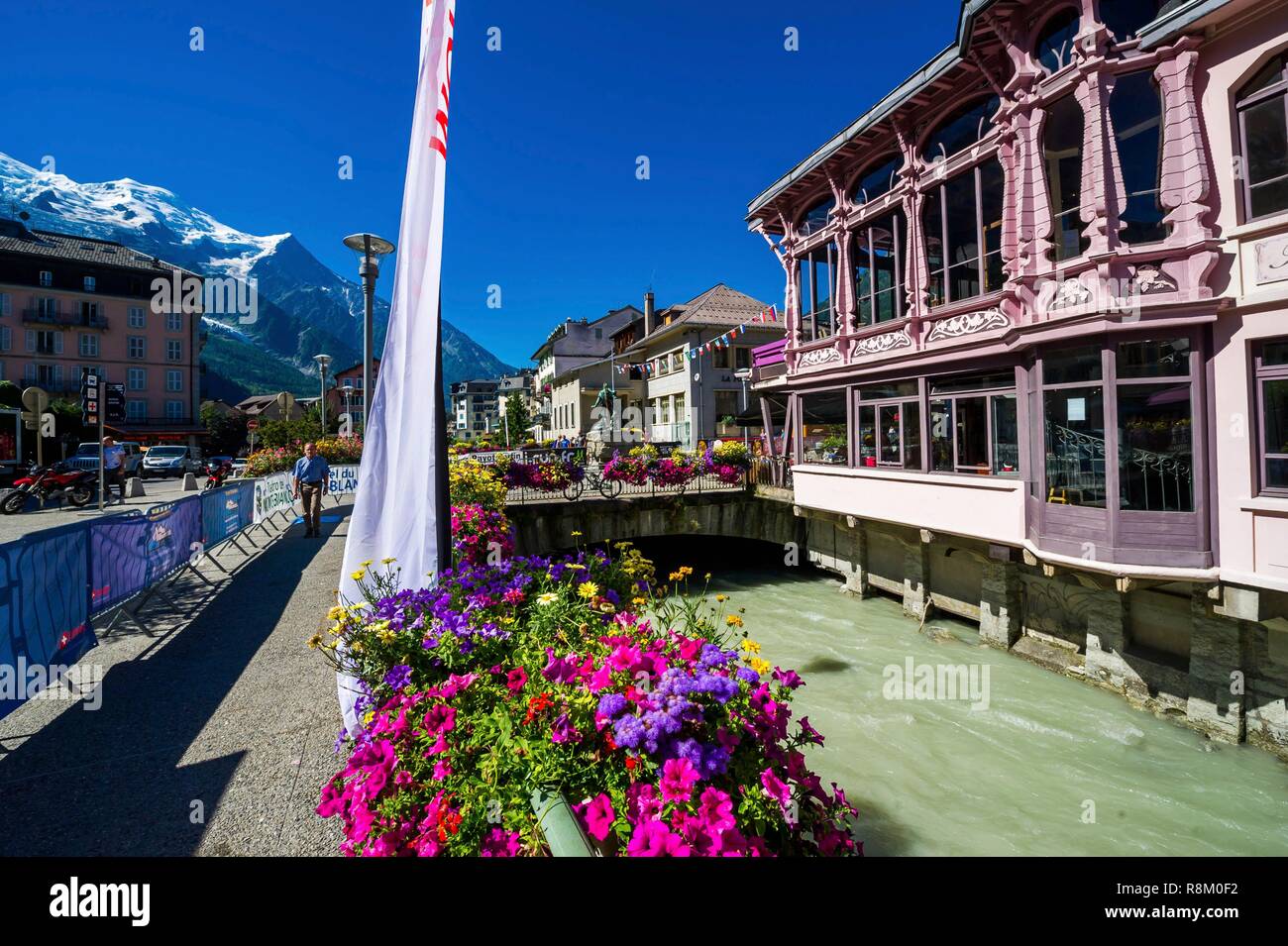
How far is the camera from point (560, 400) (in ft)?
191

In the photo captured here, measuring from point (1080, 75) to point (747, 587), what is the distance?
1340cm

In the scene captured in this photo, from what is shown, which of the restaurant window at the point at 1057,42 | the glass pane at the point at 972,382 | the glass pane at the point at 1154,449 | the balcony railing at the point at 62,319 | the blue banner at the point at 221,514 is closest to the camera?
the glass pane at the point at 1154,449

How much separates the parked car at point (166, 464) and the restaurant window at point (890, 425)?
130 feet

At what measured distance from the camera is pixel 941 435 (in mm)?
12219

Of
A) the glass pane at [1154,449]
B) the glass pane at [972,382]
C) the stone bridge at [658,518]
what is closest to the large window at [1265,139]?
the glass pane at [1154,449]

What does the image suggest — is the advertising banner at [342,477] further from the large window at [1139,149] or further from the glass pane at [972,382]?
the large window at [1139,149]

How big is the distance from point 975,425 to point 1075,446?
7.84ft

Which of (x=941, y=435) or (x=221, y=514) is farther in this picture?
(x=941, y=435)

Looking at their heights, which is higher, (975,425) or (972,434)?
(975,425)

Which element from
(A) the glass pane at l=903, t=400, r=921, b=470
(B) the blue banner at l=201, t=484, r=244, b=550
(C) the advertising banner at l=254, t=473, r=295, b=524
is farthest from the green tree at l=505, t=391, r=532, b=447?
(A) the glass pane at l=903, t=400, r=921, b=470

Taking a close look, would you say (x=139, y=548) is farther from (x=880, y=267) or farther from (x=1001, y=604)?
(x=880, y=267)

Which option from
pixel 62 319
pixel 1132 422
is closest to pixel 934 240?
pixel 1132 422

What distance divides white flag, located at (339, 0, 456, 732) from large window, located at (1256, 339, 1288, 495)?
1002cm

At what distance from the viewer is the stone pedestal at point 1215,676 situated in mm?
7918
